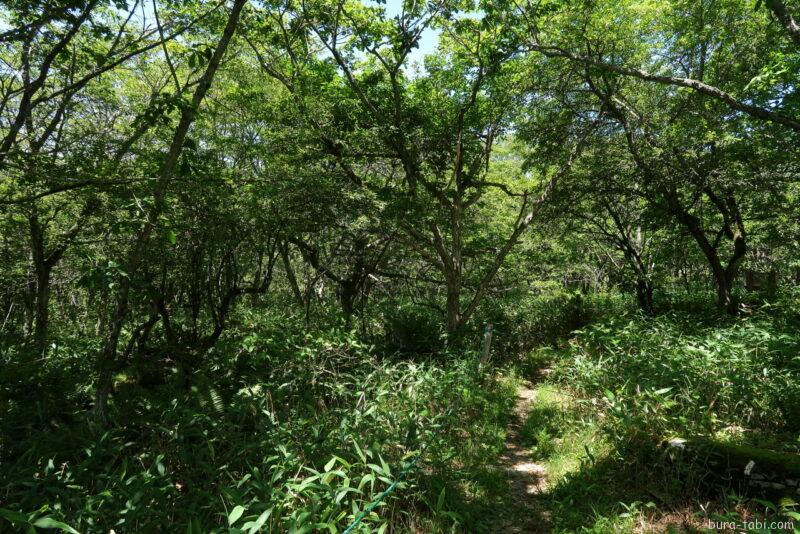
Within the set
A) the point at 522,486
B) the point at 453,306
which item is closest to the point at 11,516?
the point at 522,486

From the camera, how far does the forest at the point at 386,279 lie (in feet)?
11.5

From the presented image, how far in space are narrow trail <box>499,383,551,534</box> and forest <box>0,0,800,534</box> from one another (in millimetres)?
58

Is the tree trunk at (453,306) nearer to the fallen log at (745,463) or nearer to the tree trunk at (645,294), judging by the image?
the fallen log at (745,463)

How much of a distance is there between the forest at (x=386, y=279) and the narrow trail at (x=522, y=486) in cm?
6

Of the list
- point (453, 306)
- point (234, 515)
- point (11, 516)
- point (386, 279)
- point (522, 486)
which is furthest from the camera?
point (386, 279)

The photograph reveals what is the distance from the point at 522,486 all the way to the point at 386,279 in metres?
7.54

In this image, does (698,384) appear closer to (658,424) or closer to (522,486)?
(658,424)

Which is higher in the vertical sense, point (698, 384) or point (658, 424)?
point (698, 384)

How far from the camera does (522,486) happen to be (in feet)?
14.9

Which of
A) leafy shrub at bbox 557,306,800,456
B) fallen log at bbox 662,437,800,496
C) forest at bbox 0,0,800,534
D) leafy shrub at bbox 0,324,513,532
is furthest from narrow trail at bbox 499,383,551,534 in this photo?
fallen log at bbox 662,437,800,496

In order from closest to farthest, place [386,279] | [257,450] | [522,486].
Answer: [257,450] < [522,486] < [386,279]

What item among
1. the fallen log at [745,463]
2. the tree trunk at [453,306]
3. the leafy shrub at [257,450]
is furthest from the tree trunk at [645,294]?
the fallen log at [745,463]

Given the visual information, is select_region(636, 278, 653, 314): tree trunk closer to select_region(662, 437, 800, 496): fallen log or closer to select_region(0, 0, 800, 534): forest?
select_region(0, 0, 800, 534): forest

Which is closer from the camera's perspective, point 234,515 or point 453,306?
point 234,515
